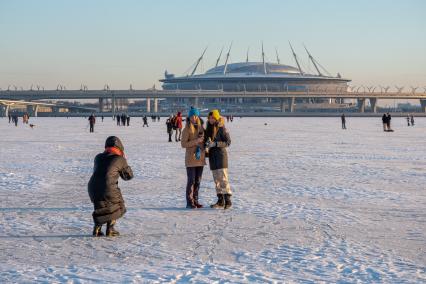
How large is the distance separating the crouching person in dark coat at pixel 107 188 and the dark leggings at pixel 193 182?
189cm

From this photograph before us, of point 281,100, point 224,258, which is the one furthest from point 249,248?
point 281,100

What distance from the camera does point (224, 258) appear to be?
5832 millimetres

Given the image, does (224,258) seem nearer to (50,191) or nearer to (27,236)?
(27,236)

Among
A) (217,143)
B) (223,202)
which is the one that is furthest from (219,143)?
(223,202)

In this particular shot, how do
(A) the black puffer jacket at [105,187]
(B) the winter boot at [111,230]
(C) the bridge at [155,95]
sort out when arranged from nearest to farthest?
(A) the black puffer jacket at [105,187] → (B) the winter boot at [111,230] → (C) the bridge at [155,95]

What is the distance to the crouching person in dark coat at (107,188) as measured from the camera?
22.0ft

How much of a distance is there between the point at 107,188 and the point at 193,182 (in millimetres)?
2207

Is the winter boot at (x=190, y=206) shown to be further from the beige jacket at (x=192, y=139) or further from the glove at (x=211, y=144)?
the glove at (x=211, y=144)

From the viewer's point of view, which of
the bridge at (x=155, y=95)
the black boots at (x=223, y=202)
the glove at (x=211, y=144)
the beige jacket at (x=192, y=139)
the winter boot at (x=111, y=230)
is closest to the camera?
the winter boot at (x=111, y=230)

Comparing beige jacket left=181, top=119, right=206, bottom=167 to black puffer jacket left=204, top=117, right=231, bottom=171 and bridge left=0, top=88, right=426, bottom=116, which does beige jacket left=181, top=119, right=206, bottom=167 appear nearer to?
black puffer jacket left=204, top=117, right=231, bottom=171

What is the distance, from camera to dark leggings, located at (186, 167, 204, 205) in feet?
28.5

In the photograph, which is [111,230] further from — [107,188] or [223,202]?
[223,202]

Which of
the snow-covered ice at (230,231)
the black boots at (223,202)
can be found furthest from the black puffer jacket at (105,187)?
the black boots at (223,202)

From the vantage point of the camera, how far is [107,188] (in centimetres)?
671
